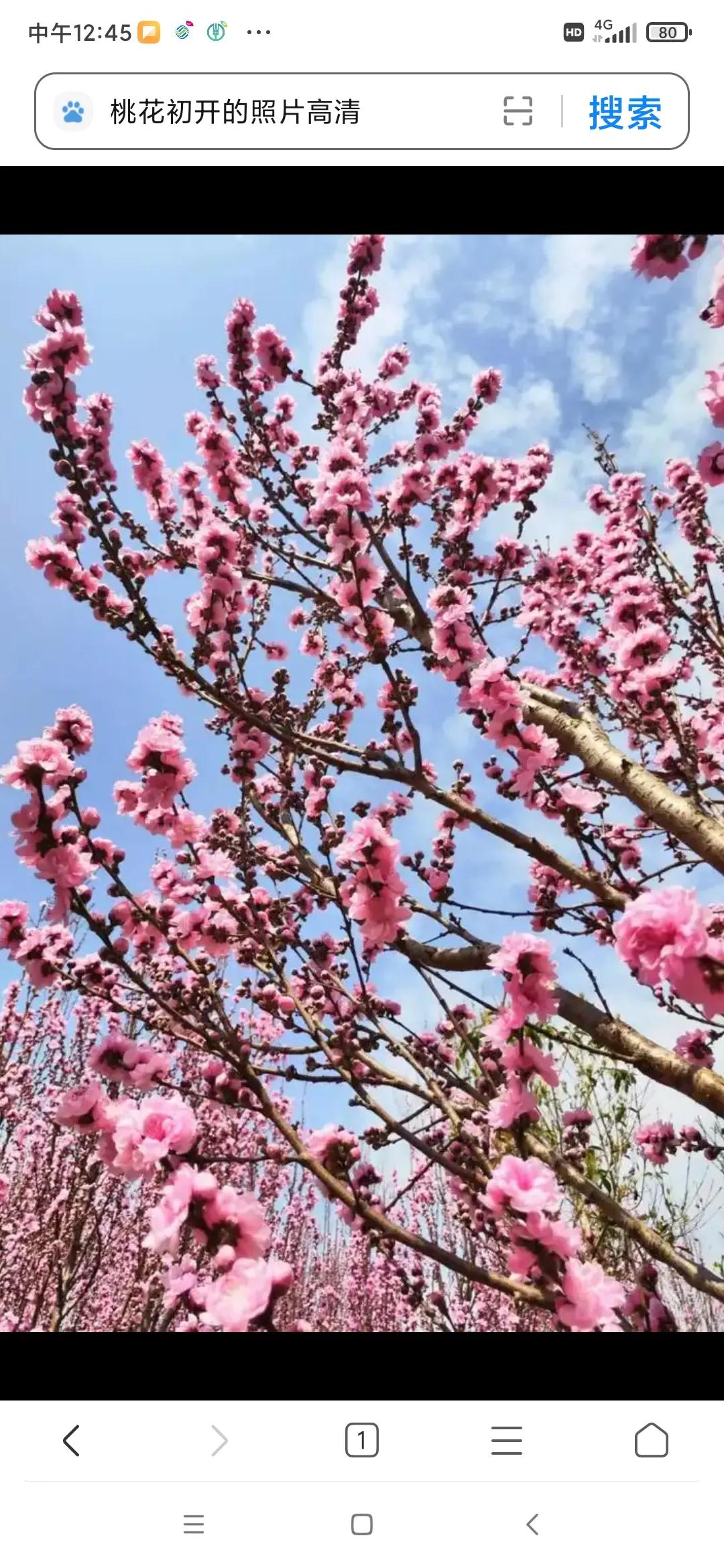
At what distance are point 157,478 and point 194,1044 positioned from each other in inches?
123

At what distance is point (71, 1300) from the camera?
4062 millimetres
